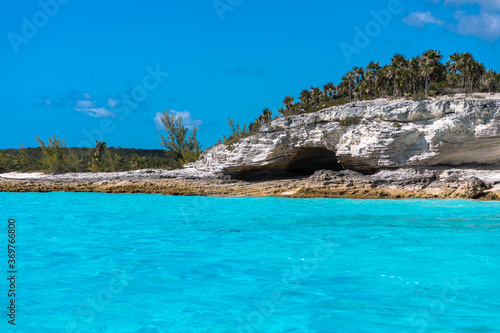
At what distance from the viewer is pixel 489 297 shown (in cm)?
642

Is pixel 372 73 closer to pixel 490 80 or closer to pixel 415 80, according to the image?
pixel 415 80

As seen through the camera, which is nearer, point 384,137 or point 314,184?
point 314,184

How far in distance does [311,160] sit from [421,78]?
45.1ft

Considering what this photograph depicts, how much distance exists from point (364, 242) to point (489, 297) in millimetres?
4658

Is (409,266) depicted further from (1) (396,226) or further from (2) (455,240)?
(1) (396,226)

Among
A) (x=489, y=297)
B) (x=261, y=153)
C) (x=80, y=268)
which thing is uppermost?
(x=261, y=153)

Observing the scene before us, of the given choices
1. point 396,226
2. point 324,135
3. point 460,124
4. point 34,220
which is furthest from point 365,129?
point 34,220

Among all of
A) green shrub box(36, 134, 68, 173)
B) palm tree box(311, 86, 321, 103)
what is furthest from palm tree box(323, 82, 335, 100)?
green shrub box(36, 134, 68, 173)

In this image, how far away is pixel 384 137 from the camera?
28.7m

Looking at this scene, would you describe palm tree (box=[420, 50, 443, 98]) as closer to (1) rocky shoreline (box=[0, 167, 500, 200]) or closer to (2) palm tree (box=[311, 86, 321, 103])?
(1) rocky shoreline (box=[0, 167, 500, 200])

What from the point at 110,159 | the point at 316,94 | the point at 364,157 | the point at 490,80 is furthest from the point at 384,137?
the point at 110,159

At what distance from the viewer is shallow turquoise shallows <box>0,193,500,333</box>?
5.62 m

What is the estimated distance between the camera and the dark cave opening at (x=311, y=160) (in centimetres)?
3482

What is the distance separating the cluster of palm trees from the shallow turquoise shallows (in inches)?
894
